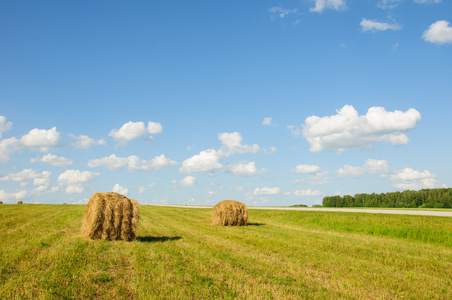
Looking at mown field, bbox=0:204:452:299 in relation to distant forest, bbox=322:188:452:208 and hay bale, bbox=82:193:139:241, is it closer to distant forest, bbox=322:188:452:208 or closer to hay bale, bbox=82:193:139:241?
hay bale, bbox=82:193:139:241

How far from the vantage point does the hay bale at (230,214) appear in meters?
24.2

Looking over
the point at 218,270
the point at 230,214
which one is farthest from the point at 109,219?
the point at 230,214

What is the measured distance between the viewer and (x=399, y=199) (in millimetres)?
109375

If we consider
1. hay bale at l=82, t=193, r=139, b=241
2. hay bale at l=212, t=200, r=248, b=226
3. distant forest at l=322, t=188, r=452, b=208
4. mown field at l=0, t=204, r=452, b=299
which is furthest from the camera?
distant forest at l=322, t=188, r=452, b=208

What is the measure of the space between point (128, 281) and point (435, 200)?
107 metres

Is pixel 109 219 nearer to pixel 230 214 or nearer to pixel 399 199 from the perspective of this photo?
pixel 230 214

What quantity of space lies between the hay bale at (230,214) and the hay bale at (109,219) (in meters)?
10.1

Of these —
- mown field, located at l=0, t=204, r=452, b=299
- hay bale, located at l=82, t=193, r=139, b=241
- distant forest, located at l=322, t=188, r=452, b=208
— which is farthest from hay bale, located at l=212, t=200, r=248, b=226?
distant forest, located at l=322, t=188, r=452, b=208

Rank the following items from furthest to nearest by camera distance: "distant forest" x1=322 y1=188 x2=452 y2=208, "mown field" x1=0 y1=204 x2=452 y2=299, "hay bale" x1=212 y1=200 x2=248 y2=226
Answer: "distant forest" x1=322 y1=188 x2=452 y2=208 → "hay bale" x1=212 y1=200 x2=248 y2=226 → "mown field" x1=0 y1=204 x2=452 y2=299

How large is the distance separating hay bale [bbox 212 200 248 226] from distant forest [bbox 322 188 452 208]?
82505 millimetres

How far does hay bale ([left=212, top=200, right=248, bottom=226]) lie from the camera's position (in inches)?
954

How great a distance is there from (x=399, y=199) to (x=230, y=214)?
106 meters

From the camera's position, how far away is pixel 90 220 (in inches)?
572

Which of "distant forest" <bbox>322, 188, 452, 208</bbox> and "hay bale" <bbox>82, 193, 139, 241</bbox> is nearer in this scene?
"hay bale" <bbox>82, 193, 139, 241</bbox>
